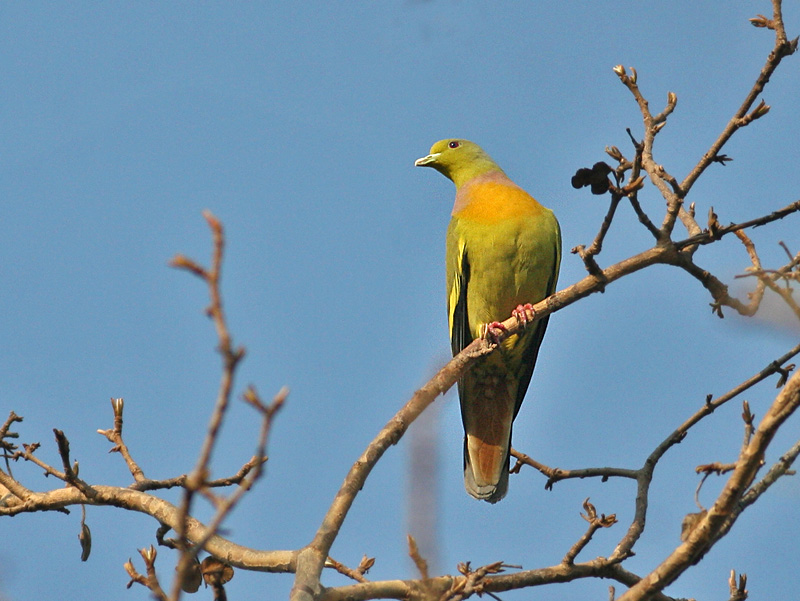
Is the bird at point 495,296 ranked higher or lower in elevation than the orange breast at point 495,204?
lower

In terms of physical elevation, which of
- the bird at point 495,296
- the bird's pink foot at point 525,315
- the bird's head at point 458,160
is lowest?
the bird's pink foot at point 525,315

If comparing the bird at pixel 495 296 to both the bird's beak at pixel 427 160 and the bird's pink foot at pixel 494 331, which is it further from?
the bird's beak at pixel 427 160

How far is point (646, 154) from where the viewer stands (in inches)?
195

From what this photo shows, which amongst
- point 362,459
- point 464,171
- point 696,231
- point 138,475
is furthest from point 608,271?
point 464,171

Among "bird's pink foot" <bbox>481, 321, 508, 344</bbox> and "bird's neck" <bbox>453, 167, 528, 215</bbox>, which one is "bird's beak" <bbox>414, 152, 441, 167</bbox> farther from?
"bird's pink foot" <bbox>481, 321, 508, 344</bbox>

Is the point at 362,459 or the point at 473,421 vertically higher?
the point at 473,421

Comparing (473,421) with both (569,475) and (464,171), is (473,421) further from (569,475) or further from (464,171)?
(464,171)

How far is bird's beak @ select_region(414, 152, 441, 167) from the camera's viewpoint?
328 inches

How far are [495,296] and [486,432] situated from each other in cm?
102

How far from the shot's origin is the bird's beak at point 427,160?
8.34 m

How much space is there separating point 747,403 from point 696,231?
5.41 ft

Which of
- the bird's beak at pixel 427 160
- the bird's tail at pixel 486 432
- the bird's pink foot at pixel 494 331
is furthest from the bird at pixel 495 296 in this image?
the bird's beak at pixel 427 160

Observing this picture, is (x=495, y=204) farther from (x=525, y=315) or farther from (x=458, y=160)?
(x=525, y=315)

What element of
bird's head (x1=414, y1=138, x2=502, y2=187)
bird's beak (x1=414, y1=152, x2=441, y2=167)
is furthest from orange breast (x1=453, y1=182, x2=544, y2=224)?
bird's beak (x1=414, y1=152, x2=441, y2=167)
